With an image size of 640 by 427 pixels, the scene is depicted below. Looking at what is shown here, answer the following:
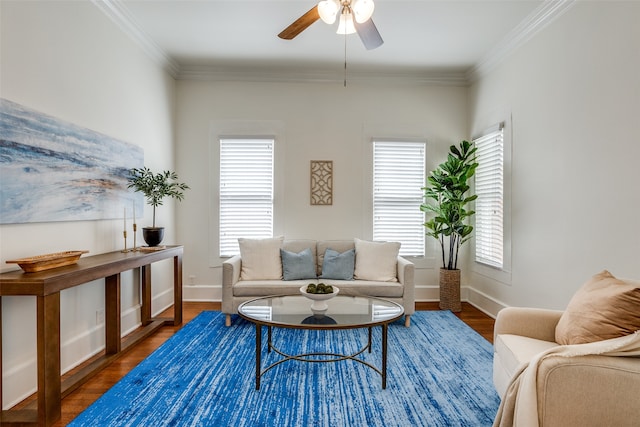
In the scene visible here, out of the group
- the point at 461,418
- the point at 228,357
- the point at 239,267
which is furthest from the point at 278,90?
the point at 461,418

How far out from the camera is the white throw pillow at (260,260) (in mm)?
4008

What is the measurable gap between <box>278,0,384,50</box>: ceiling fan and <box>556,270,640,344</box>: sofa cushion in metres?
2.08

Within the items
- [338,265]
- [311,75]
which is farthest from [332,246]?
[311,75]

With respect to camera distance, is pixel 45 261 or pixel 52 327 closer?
pixel 52 327

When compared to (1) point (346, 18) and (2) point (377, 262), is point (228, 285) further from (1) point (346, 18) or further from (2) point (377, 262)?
(1) point (346, 18)

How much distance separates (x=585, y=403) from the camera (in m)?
1.45

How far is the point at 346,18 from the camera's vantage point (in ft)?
8.06

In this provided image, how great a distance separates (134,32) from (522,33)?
3945 millimetres

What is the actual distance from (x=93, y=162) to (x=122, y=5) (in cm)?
151

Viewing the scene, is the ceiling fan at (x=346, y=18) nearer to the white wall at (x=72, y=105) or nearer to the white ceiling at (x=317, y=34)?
the white ceiling at (x=317, y=34)

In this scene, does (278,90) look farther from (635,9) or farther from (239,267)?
(635,9)

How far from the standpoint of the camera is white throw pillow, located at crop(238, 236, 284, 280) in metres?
4.01

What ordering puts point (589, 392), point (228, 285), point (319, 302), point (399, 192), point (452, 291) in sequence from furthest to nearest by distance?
point (399, 192) < point (452, 291) < point (228, 285) < point (319, 302) < point (589, 392)

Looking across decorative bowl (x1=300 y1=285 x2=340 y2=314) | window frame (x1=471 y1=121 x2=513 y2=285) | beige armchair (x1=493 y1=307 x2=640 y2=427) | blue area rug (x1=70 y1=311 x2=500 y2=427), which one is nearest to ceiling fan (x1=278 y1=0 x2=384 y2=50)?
decorative bowl (x1=300 y1=285 x2=340 y2=314)
